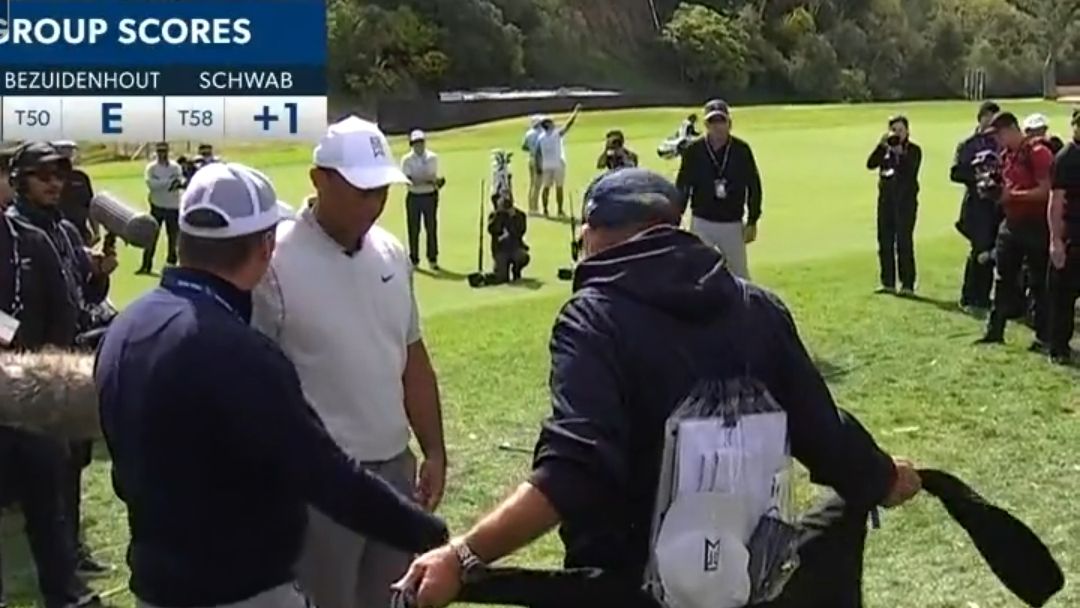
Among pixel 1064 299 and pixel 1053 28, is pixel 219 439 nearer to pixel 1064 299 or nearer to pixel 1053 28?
pixel 1064 299

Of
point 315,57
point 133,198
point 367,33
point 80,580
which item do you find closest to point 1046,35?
point 367,33

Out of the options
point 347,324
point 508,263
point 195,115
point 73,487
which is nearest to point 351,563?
point 347,324

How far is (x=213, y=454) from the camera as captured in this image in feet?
12.9

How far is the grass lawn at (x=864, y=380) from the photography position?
8203 mm

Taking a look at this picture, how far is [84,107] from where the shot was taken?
36.2m

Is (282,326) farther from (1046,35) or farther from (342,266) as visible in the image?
(1046,35)

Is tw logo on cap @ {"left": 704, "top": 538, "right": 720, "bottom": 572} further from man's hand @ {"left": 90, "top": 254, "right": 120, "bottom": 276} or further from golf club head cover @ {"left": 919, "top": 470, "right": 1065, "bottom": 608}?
man's hand @ {"left": 90, "top": 254, "right": 120, "bottom": 276}

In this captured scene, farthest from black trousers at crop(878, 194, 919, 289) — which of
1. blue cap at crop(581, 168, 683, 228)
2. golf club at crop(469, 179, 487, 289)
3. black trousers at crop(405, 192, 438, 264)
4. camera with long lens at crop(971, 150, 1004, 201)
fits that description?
blue cap at crop(581, 168, 683, 228)

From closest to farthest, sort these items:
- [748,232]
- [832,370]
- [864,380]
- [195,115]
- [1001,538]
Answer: [1001,538] < [864,380] < [832,370] < [748,232] < [195,115]

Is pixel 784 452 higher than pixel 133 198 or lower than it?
higher

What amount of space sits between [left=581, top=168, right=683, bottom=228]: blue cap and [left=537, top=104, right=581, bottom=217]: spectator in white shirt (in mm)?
22805

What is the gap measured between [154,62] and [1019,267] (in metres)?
25.3

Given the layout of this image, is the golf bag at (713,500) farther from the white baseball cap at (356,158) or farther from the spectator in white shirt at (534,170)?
the spectator in white shirt at (534,170)

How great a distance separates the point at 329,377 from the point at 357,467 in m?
1.30
